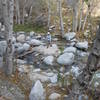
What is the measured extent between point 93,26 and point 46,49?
217 inches

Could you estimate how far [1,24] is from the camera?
15109 mm

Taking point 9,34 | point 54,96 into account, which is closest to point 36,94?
point 54,96

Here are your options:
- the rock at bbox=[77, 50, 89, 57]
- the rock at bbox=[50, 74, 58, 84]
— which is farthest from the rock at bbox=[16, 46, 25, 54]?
the rock at bbox=[50, 74, 58, 84]

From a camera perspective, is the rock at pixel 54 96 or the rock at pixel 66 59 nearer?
the rock at pixel 54 96

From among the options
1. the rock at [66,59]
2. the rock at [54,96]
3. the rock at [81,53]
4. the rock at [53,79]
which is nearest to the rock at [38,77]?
the rock at [53,79]

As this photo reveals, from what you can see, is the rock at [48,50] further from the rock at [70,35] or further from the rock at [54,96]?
the rock at [54,96]

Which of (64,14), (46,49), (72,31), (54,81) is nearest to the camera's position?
(54,81)

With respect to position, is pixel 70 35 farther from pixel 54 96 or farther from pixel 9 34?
pixel 54 96

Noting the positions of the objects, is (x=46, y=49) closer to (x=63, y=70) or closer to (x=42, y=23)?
(x=63, y=70)

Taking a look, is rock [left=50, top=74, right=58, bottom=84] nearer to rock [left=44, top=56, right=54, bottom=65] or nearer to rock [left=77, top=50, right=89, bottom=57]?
rock [left=44, top=56, right=54, bottom=65]

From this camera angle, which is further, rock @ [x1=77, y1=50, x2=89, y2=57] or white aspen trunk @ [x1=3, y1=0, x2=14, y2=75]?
rock @ [x1=77, y1=50, x2=89, y2=57]

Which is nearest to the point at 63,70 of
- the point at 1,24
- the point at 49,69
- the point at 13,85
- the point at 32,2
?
the point at 49,69

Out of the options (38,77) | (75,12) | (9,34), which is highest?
(75,12)

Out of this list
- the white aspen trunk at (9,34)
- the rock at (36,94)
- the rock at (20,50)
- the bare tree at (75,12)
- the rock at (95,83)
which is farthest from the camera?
the bare tree at (75,12)
